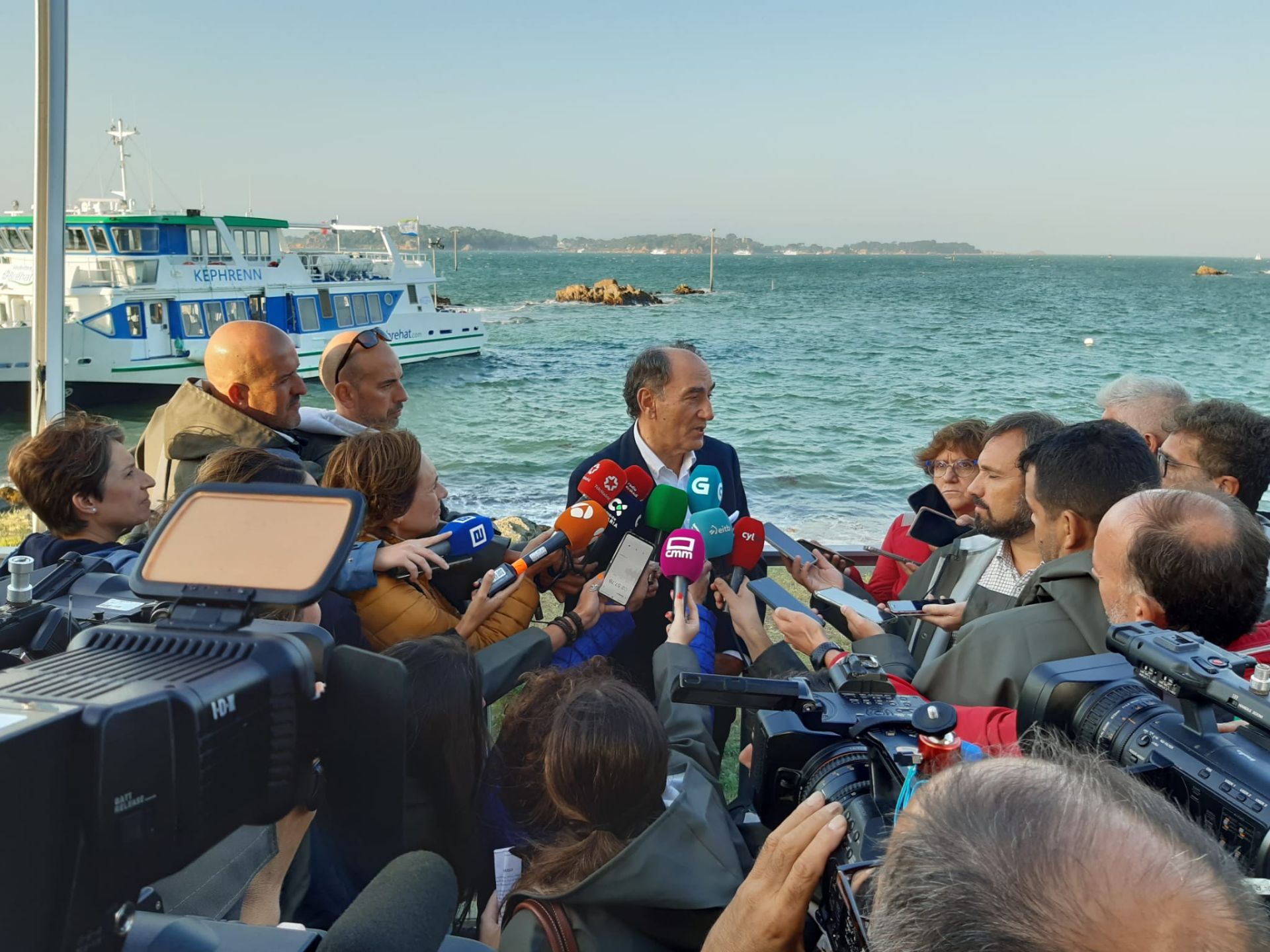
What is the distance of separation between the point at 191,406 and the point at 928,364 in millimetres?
30029

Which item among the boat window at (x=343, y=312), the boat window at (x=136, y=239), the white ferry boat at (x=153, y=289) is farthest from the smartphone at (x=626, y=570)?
the boat window at (x=343, y=312)

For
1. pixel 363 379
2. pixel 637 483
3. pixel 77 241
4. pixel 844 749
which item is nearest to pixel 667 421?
pixel 637 483

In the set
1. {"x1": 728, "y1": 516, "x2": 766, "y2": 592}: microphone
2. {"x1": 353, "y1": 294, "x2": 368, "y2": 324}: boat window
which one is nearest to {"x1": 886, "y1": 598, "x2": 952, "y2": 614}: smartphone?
{"x1": 728, "y1": 516, "x2": 766, "y2": 592}: microphone

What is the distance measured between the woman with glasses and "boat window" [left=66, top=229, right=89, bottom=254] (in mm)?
21692

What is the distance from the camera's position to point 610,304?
59969 millimetres

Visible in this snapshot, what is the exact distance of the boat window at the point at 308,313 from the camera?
24.1m

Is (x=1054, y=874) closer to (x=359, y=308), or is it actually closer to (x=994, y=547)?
(x=994, y=547)

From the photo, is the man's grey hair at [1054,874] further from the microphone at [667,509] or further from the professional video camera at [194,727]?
the microphone at [667,509]

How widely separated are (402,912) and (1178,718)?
1.06 meters

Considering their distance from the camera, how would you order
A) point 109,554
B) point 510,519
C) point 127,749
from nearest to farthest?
point 127,749, point 109,554, point 510,519

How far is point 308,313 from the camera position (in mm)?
24469

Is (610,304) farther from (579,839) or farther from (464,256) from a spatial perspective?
(464,256)

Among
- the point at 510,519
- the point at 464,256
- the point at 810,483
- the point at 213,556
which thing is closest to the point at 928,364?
the point at 810,483

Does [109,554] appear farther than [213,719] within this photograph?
Yes
